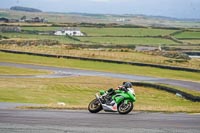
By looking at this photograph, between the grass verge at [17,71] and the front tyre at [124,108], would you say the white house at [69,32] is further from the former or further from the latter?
the front tyre at [124,108]

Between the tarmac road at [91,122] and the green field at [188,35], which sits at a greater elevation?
the tarmac road at [91,122]

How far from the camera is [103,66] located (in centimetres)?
6988

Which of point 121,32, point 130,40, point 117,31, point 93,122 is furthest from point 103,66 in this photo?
point 117,31

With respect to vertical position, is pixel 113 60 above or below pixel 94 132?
below

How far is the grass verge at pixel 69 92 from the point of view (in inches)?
1420

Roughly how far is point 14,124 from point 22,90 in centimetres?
2318

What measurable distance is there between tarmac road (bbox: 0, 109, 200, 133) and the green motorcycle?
1.31 ft

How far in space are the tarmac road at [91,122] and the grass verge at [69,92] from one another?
13.4 m

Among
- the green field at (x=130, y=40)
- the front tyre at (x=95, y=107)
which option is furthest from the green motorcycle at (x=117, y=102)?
the green field at (x=130, y=40)

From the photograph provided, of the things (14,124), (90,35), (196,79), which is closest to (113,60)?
(196,79)

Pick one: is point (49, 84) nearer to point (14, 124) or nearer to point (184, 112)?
point (184, 112)

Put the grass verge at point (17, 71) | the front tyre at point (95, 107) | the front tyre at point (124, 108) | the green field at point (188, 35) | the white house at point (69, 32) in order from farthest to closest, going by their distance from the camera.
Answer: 1. the green field at point (188, 35)
2. the white house at point (69, 32)
3. the grass verge at point (17, 71)
4. the front tyre at point (95, 107)
5. the front tyre at point (124, 108)

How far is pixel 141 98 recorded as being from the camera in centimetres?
4259

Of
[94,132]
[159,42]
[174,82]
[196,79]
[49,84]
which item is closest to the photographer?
[94,132]
